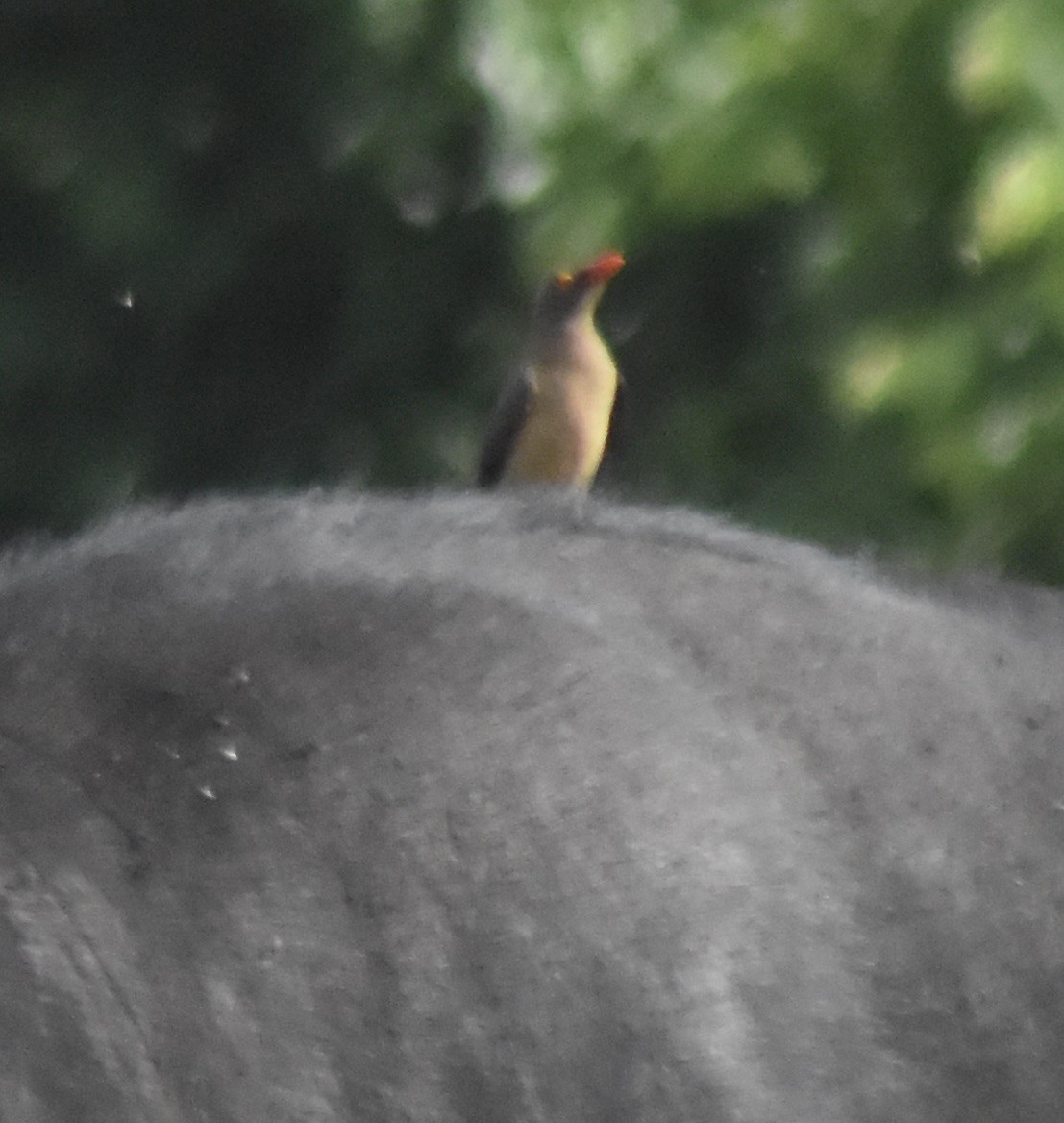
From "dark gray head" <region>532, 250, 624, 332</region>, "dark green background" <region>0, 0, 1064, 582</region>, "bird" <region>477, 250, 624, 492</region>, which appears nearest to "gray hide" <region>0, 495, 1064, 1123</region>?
"dark green background" <region>0, 0, 1064, 582</region>

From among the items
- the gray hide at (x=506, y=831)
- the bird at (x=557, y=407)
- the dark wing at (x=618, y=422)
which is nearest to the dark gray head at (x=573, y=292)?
the bird at (x=557, y=407)

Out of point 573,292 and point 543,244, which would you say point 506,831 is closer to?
point 543,244

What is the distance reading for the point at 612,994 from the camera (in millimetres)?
744

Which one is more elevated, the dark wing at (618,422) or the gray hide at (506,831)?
the gray hide at (506,831)

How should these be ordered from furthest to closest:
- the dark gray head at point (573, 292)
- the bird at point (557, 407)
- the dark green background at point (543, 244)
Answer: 1. the bird at point (557, 407)
2. the dark gray head at point (573, 292)
3. the dark green background at point (543, 244)

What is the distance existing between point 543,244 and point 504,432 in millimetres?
367

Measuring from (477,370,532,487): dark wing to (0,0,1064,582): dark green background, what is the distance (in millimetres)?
123

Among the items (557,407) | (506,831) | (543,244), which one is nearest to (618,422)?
(557,407)

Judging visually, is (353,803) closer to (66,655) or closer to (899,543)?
(66,655)

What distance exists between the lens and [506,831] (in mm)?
758

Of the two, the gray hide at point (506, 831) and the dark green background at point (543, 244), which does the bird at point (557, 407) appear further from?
the gray hide at point (506, 831)

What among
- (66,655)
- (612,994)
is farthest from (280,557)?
(612,994)

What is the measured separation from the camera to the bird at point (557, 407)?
7.39ft

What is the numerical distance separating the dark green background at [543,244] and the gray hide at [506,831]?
2.43 ft
